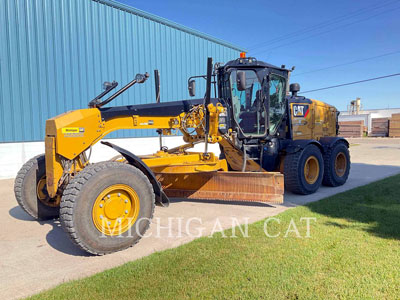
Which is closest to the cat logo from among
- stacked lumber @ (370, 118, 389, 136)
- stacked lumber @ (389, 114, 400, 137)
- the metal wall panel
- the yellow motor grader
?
the yellow motor grader

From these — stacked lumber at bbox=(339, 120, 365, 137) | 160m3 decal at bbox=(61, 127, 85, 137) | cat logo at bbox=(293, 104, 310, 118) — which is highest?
cat logo at bbox=(293, 104, 310, 118)

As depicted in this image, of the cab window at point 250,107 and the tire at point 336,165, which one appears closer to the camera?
the cab window at point 250,107

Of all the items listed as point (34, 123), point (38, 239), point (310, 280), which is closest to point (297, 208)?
point (310, 280)

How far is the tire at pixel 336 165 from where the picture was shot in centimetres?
784

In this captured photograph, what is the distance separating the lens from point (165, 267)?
3477 mm

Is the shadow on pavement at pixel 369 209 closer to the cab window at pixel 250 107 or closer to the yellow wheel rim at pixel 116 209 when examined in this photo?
the cab window at pixel 250 107

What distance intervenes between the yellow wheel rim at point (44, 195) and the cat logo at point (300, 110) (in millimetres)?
5388

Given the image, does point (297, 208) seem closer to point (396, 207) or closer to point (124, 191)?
point (396, 207)

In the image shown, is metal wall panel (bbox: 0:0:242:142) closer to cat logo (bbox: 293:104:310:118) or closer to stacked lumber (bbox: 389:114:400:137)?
cat logo (bbox: 293:104:310:118)

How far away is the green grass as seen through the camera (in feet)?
9.70

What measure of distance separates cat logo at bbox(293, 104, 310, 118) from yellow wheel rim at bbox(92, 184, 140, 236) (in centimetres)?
486

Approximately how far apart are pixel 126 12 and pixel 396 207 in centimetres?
1065

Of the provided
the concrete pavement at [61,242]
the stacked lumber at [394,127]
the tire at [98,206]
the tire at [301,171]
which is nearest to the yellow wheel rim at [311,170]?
the tire at [301,171]

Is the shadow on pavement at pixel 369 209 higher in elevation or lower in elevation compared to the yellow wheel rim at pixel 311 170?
lower
